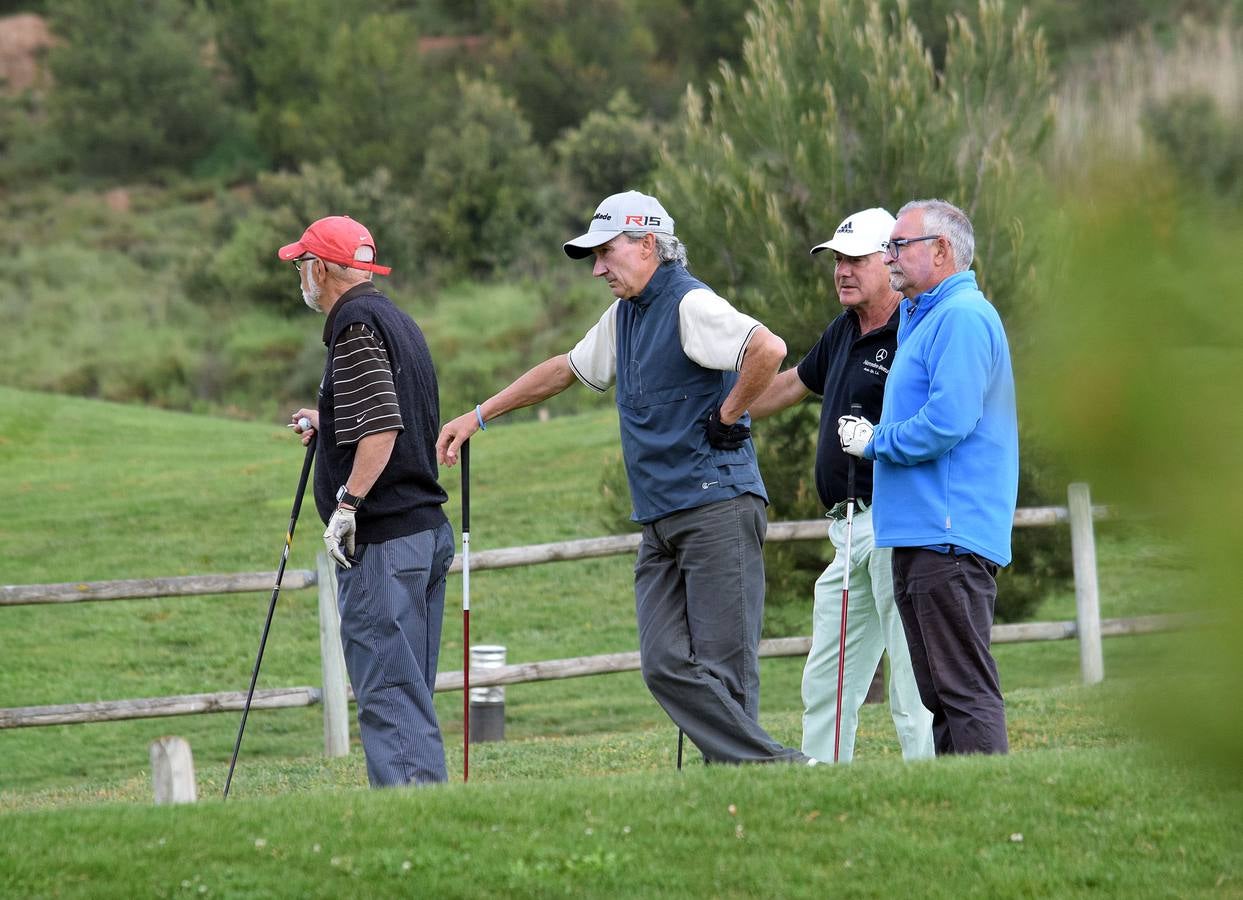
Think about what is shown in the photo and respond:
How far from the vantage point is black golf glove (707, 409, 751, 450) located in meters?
5.29

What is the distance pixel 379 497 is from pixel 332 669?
12.3ft

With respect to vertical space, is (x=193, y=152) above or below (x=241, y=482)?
above

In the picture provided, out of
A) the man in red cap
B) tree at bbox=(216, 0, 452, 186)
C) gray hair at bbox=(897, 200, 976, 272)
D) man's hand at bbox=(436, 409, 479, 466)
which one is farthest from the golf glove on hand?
tree at bbox=(216, 0, 452, 186)

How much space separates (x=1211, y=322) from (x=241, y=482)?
2105 cm

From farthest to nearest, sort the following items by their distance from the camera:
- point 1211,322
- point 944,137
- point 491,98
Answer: point 491,98
point 944,137
point 1211,322

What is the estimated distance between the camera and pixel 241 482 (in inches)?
838

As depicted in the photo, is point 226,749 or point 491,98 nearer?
point 226,749

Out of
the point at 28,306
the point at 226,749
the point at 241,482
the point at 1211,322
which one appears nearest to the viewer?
the point at 1211,322

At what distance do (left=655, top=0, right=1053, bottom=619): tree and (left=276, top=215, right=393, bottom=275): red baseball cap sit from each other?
183 inches

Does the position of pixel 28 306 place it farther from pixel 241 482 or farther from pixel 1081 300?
pixel 1081 300

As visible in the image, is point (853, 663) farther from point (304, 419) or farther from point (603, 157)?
point (603, 157)

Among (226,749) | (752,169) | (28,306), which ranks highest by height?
(28,306)

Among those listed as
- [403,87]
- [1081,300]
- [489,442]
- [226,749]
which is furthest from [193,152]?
[1081,300]

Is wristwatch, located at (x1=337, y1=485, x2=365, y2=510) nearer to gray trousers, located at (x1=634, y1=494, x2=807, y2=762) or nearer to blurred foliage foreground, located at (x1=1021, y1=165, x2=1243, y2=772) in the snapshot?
gray trousers, located at (x1=634, y1=494, x2=807, y2=762)
